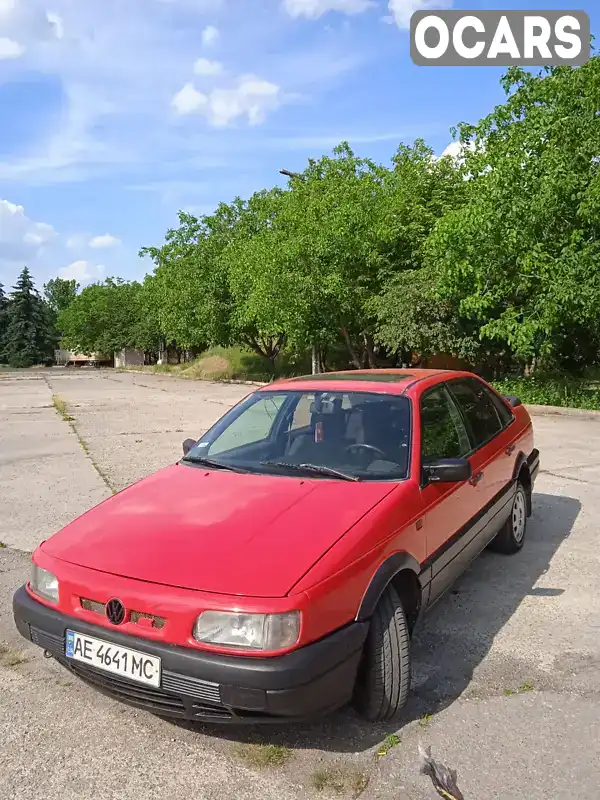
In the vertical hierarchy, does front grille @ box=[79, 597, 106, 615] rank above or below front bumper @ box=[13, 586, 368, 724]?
above

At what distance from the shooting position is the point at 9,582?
4926 mm

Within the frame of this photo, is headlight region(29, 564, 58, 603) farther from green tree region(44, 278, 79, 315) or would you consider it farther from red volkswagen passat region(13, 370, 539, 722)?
green tree region(44, 278, 79, 315)

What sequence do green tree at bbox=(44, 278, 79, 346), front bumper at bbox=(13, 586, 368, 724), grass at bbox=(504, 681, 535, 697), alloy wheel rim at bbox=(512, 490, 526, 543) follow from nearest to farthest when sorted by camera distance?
front bumper at bbox=(13, 586, 368, 724) < grass at bbox=(504, 681, 535, 697) < alloy wheel rim at bbox=(512, 490, 526, 543) < green tree at bbox=(44, 278, 79, 346)

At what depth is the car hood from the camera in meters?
2.75

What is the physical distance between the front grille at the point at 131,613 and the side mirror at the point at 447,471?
1604 millimetres

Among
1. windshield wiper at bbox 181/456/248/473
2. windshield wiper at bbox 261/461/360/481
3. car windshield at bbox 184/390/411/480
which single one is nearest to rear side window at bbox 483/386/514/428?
car windshield at bbox 184/390/411/480

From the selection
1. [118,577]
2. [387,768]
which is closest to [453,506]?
[387,768]

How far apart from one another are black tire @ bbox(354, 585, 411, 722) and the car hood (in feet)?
1.34

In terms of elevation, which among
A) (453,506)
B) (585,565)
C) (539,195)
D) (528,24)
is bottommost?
(585,565)

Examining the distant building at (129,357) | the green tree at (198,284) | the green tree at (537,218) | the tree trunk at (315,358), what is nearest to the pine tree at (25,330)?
the distant building at (129,357)

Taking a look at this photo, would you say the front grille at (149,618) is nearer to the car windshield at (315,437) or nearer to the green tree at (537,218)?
the car windshield at (315,437)

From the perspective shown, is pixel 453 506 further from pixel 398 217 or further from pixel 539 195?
pixel 398 217

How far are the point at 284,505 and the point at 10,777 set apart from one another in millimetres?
1540

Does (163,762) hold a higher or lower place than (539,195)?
lower
